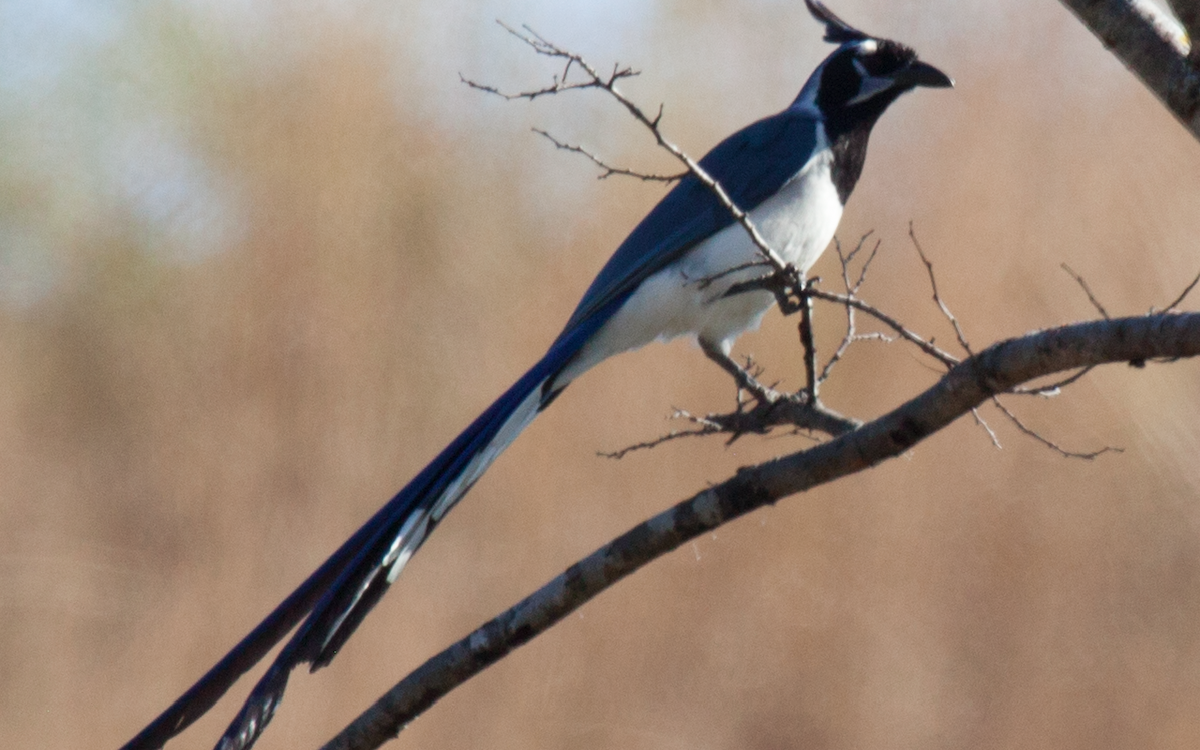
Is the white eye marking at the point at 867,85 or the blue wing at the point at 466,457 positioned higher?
the white eye marking at the point at 867,85

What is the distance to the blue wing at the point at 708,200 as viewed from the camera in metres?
2.58

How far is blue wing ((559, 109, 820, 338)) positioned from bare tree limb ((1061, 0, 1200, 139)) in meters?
1.00

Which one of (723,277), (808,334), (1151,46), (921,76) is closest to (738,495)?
(808,334)

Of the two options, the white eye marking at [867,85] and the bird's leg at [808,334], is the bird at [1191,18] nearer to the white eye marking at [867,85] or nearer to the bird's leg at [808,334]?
the bird's leg at [808,334]

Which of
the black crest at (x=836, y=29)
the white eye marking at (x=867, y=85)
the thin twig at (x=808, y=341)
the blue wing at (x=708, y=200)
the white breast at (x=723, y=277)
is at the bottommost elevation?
the thin twig at (x=808, y=341)

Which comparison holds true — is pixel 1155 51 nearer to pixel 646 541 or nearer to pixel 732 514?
pixel 732 514

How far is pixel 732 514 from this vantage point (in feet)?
5.45

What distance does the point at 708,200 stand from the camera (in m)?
2.69

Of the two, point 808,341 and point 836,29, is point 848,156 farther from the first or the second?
point 808,341

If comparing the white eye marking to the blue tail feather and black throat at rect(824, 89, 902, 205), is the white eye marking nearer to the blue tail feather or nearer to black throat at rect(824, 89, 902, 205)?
black throat at rect(824, 89, 902, 205)

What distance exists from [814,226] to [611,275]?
0.46 metres

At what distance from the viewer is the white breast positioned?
254cm

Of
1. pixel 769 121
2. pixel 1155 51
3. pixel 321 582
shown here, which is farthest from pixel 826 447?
pixel 769 121

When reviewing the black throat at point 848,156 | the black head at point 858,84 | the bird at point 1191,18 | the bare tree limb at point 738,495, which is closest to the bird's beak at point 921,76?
the black head at point 858,84
